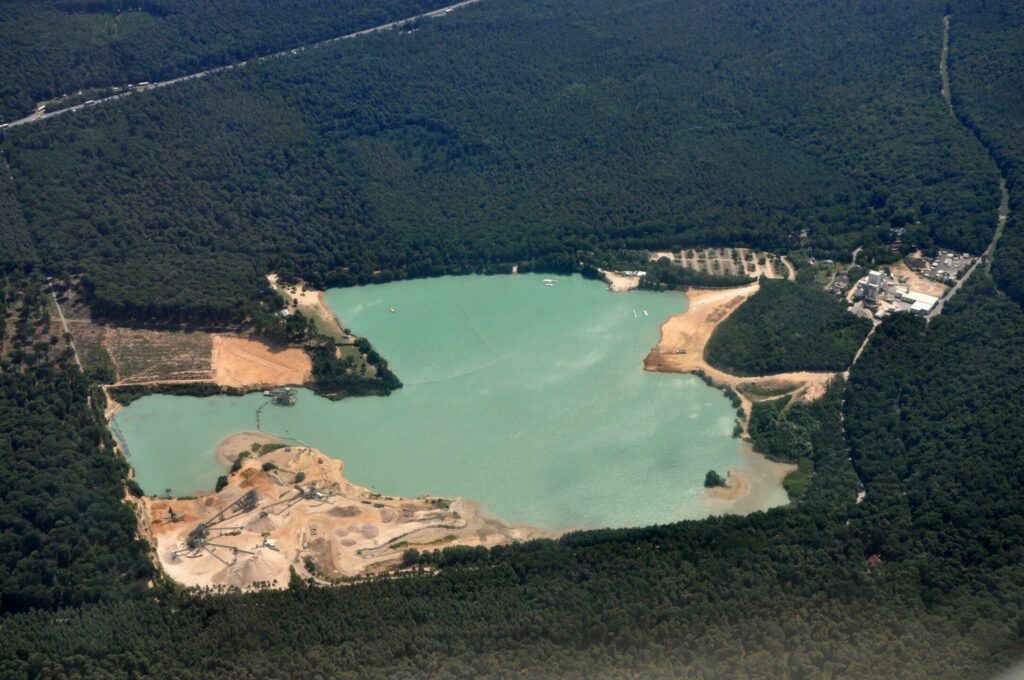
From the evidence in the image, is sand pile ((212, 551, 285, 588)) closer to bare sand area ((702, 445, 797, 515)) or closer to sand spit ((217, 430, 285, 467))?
sand spit ((217, 430, 285, 467))

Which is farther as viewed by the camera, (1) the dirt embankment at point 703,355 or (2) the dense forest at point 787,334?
(2) the dense forest at point 787,334

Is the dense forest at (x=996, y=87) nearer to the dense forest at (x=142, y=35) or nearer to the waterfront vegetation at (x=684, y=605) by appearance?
the waterfront vegetation at (x=684, y=605)

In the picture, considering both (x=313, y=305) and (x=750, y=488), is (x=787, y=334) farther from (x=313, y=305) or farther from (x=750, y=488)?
(x=313, y=305)

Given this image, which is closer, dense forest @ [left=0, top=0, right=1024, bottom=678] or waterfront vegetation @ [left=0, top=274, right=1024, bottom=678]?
waterfront vegetation @ [left=0, top=274, right=1024, bottom=678]

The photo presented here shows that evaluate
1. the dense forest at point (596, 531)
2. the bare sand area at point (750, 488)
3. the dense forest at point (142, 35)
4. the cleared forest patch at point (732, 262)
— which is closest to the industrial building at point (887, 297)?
the dense forest at point (596, 531)

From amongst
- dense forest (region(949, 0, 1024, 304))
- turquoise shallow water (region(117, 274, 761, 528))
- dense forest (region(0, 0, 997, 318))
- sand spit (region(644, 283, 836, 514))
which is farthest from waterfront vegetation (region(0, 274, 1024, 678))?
dense forest (region(0, 0, 997, 318))

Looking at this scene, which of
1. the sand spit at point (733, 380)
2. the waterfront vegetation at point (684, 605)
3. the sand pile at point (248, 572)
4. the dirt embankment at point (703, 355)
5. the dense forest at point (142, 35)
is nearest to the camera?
the waterfront vegetation at point (684, 605)
